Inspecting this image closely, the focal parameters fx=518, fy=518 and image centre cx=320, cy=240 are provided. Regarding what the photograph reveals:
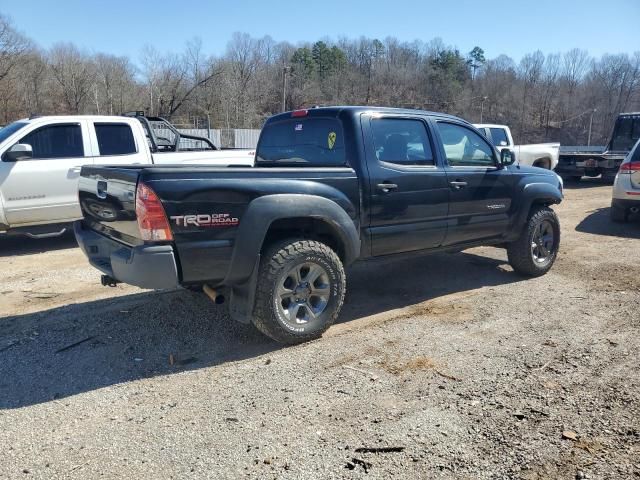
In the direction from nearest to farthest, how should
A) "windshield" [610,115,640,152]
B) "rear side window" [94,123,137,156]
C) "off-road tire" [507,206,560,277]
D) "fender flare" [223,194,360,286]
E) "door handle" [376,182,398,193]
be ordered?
"fender flare" [223,194,360,286] → "door handle" [376,182,398,193] → "off-road tire" [507,206,560,277] → "rear side window" [94,123,137,156] → "windshield" [610,115,640,152]

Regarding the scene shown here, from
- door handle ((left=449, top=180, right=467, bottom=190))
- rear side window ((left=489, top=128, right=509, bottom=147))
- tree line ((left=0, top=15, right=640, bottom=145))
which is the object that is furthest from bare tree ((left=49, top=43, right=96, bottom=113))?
door handle ((left=449, top=180, right=467, bottom=190))

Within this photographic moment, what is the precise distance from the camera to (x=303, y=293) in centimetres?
420

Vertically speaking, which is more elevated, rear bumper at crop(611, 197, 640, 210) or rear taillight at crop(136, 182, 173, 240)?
rear taillight at crop(136, 182, 173, 240)

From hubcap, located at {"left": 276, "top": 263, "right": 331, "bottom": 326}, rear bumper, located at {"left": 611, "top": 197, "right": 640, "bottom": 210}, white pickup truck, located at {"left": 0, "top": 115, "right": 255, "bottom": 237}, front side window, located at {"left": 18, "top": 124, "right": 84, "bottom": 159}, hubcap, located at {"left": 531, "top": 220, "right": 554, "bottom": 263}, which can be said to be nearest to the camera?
hubcap, located at {"left": 276, "top": 263, "right": 331, "bottom": 326}

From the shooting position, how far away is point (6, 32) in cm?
4800

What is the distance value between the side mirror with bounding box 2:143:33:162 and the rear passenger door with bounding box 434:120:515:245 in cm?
549

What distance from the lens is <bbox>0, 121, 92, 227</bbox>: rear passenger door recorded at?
283 inches

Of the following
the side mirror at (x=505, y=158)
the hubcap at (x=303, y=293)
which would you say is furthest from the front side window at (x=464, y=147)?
the hubcap at (x=303, y=293)

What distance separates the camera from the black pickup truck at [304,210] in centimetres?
357

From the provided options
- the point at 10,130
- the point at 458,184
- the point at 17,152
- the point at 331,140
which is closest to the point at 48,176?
the point at 17,152

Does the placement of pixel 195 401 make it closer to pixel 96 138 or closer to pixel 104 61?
pixel 96 138

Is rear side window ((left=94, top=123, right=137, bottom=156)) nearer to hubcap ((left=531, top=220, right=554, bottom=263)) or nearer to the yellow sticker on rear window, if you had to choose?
the yellow sticker on rear window

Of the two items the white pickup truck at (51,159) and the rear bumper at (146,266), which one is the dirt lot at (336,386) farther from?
the white pickup truck at (51,159)

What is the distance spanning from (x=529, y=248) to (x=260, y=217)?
143 inches
